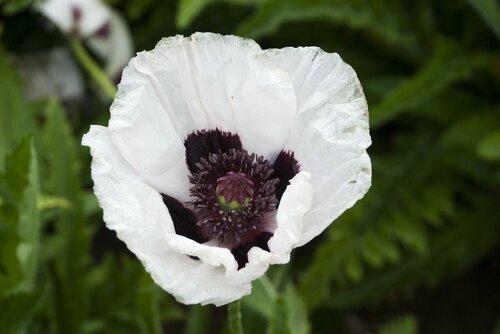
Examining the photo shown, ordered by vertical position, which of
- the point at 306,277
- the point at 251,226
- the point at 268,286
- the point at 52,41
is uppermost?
the point at 251,226

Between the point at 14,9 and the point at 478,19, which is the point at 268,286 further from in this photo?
the point at 478,19

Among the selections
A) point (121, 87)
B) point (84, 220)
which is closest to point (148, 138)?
point (121, 87)

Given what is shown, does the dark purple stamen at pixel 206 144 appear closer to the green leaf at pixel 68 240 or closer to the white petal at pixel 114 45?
the green leaf at pixel 68 240

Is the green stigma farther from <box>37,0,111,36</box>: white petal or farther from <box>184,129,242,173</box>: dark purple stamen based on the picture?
<box>37,0,111,36</box>: white petal

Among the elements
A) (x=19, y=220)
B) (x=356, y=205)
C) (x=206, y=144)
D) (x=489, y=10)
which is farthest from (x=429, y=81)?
(x=206, y=144)

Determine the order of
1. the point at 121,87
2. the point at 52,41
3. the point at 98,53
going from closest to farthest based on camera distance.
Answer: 1. the point at 121,87
2. the point at 98,53
3. the point at 52,41

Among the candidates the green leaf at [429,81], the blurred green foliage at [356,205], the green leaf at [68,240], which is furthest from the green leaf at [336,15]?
the green leaf at [68,240]

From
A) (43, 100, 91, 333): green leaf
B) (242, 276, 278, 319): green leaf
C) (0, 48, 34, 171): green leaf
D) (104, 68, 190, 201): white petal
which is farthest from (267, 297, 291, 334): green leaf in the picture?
(0, 48, 34, 171): green leaf
